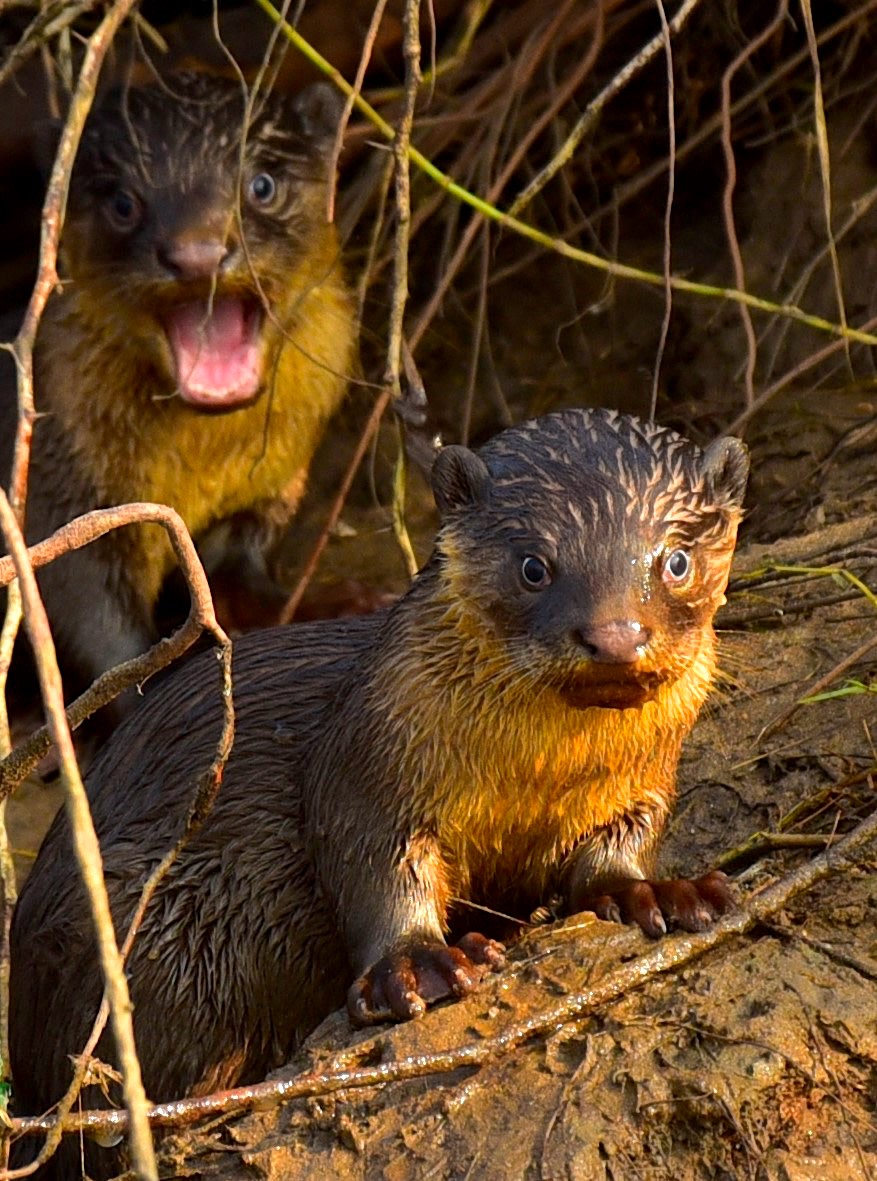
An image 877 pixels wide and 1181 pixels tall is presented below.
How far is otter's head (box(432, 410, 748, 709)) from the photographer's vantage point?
9.32ft

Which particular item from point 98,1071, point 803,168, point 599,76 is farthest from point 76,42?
point 98,1071

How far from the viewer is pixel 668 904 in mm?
3107

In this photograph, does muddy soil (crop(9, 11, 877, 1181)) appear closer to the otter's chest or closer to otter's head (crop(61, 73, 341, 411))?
the otter's chest

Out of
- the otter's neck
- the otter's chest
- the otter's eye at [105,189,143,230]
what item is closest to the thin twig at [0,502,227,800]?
the otter's neck

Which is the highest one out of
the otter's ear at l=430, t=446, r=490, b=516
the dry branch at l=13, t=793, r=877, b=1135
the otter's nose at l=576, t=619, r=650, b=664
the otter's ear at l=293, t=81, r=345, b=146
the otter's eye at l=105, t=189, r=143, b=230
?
the otter's ear at l=293, t=81, r=345, b=146

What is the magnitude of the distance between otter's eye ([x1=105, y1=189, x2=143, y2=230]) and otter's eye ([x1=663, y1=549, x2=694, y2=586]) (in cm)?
207

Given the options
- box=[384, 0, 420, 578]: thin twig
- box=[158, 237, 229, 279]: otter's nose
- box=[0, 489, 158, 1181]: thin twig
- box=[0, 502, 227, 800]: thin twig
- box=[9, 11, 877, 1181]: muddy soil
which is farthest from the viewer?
box=[158, 237, 229, 279]: otter's nose

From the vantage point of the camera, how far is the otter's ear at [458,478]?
3.13 m

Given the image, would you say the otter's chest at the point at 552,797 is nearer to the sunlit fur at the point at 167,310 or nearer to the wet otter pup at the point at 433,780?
the wet otter pup at the point at 433,780

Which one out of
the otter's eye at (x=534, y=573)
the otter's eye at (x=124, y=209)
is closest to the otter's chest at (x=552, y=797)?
the otter's eye at (x=534, y=573)

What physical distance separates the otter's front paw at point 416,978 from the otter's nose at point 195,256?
1.88 meters

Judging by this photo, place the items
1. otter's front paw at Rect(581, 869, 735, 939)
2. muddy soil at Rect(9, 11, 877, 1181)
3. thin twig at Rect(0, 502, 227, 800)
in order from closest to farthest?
thin twig at Rect(0, 502, 227, 800) → muddy soil at Rect(9, 11, 877, 1181) → otter's front paw at Rect(581, 869, 735, 939)

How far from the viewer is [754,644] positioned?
164 inches

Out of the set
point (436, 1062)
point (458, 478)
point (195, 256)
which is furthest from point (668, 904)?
point (195, 256)
